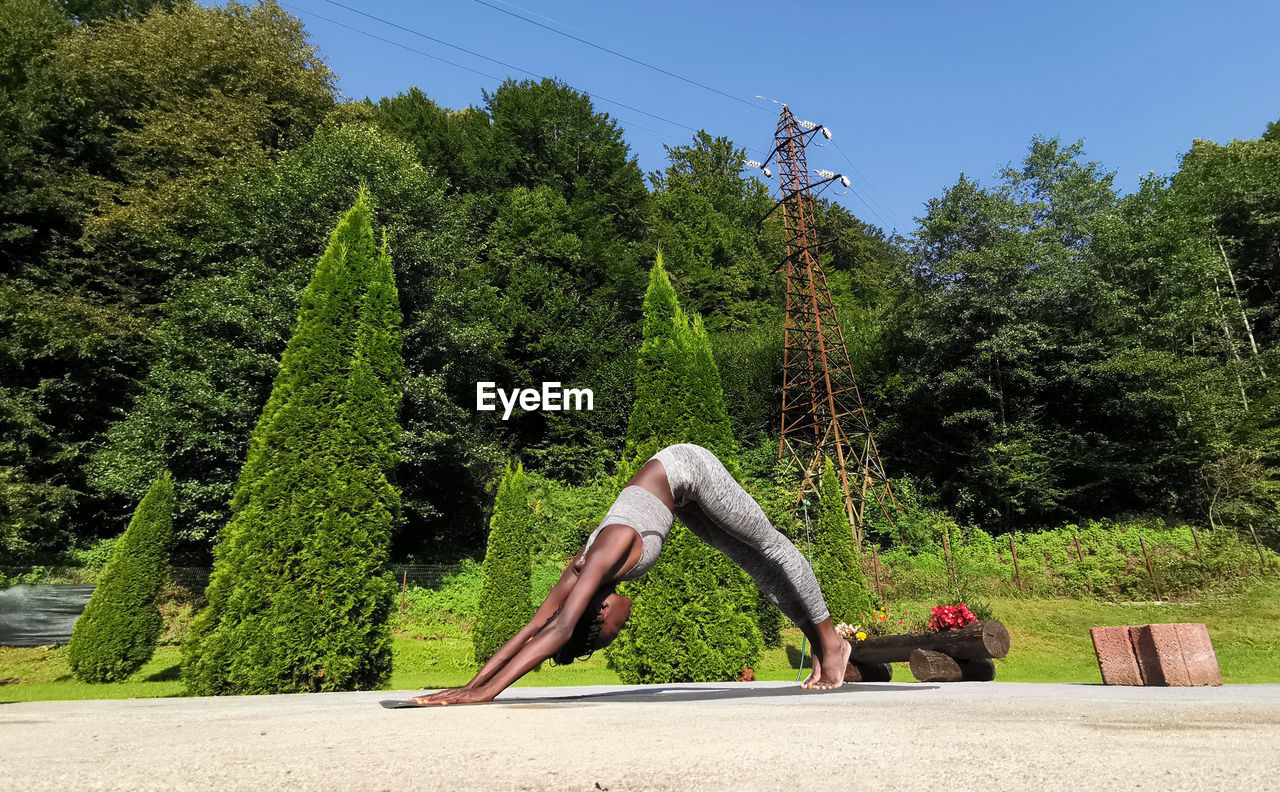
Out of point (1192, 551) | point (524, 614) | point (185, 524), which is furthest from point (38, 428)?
point (1192, 551)

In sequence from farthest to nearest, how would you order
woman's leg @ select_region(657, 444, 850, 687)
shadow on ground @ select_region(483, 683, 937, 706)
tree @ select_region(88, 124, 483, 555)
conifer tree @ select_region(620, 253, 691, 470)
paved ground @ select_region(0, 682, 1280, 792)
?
1. tree @ select_region(88, 124, 483, 555)
2. conifer tree @ select_region(620, 253, 691, 470)
3. shadow on ground @ select_region(483, 683, 937, 706)
4. woman's leg @ select_region(657, 444, 850, 687)
5. paved ground @ select_region(0, 682, 1280, 792)

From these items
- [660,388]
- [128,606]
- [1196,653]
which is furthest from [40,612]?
[1196,653]

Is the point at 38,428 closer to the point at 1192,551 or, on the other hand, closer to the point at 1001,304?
the point at 1001,304

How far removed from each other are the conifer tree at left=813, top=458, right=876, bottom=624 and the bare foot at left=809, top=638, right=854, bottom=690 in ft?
28.4

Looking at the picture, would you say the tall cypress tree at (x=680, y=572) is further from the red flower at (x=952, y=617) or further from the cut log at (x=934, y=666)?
the red flower at (x=952, y=617)

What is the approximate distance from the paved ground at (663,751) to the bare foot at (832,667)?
1839mm

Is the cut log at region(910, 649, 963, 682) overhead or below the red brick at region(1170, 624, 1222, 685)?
below

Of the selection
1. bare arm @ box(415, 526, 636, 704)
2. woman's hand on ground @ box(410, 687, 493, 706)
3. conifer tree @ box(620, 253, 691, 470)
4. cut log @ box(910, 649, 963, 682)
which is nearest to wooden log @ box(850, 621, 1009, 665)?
cut log @ box(910, 649, 963, 682)

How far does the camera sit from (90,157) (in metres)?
20.2

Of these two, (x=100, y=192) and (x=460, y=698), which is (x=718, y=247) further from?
(x=460, y=698)

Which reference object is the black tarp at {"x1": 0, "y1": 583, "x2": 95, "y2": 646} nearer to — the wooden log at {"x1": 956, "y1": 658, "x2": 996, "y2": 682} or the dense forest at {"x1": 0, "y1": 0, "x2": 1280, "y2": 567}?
the dense forest at {"x1": 0, "y1": 0, "x2": 1280, "y2": 567}

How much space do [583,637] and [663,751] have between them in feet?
5.99

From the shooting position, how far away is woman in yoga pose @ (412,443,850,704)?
3.65 metres

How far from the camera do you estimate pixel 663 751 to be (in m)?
2.09
